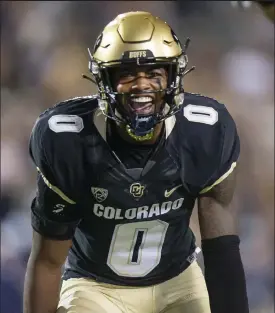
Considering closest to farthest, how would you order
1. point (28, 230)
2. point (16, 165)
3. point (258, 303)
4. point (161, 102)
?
point (161, 102)
point (258, 303)
point (28, 230)
point (16, 165)

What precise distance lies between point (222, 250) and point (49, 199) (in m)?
0.29

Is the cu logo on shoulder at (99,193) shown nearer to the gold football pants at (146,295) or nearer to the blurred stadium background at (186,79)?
the gold football pants at (146,295)

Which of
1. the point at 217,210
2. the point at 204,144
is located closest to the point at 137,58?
the point at 204,144

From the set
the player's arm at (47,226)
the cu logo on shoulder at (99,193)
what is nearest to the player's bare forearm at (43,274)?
the player's arm at (47,226)

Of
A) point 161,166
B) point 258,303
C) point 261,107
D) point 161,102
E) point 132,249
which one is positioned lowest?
point 258,303

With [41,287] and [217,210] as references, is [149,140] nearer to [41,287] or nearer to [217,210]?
[217,210]

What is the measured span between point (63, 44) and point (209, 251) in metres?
1.62

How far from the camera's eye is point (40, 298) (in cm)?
122

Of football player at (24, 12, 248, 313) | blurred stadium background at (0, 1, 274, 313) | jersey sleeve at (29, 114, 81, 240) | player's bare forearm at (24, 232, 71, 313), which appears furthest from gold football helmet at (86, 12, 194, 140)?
blurred stadium background at (0, 1, 274, 313)

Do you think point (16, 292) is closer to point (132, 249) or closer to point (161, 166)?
point (132, 249)

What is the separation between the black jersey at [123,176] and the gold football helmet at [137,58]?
4 cm

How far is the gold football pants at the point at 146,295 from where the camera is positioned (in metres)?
1.25

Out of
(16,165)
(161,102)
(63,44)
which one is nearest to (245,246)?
(16,165)

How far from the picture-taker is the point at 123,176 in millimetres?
1153
